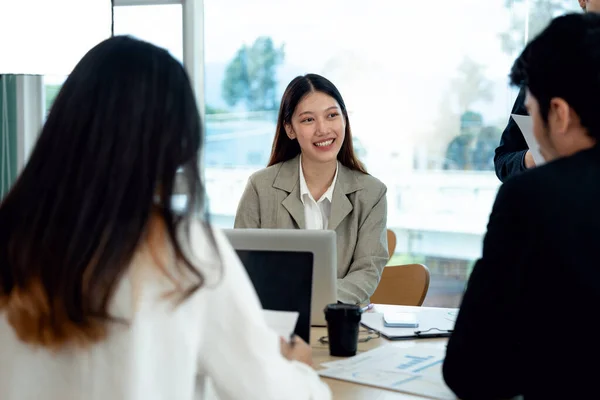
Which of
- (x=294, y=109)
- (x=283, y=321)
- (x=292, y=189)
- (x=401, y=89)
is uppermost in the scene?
(x=401, y=89)

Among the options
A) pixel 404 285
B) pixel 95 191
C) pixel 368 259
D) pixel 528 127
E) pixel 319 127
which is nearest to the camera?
pixel 95 191

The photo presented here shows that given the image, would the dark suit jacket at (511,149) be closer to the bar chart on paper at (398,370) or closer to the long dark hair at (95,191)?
the bar chart on paper at (398,370)

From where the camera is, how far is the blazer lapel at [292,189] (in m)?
2.79

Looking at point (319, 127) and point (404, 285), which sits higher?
point (319, 127)

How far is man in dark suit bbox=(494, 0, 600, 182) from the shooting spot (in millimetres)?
2354

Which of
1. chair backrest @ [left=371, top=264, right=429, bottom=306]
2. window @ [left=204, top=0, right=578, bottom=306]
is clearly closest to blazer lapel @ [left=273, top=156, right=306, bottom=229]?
chair backrest @ [left=371, top=264, right=429, bottom=306]

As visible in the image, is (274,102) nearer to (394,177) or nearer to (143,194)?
(394,177)

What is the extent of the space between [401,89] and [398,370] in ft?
12.4

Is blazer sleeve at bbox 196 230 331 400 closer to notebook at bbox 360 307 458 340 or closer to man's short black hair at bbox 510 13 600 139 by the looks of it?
man's short black hair at bbox 510 13 600 139

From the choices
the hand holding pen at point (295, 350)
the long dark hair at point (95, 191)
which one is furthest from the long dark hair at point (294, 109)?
the long dark hair at point (95, 191)

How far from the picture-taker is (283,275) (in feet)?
5.70

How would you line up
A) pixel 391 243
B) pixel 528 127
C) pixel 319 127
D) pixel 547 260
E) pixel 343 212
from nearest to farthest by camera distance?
pixel 547 260
pixel 528 127
pixel 343 212
pixel 319 127
pixel 391 243

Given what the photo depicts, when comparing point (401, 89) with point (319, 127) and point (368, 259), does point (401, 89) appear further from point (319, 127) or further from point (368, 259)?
point (368, 259)

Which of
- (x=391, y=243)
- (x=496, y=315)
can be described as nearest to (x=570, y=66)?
(x=496, y=315)
